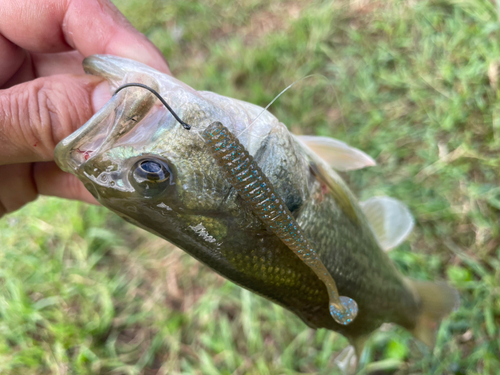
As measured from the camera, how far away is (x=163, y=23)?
5.39 metres

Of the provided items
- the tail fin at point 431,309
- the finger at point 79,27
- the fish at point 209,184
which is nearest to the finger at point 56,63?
the finger at point 79,27

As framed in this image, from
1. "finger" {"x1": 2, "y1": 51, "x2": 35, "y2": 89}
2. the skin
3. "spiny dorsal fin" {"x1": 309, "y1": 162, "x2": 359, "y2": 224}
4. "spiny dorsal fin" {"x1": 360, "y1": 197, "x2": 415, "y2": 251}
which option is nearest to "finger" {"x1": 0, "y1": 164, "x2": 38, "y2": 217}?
"finger" {"x1": 2, "y1": 51, "x2": 35, "y2": 89}

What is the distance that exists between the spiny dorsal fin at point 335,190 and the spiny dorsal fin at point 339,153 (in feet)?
1.25

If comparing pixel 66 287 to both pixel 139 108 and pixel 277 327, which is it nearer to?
pixel 277 327

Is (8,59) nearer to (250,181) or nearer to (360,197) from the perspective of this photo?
(250,181)

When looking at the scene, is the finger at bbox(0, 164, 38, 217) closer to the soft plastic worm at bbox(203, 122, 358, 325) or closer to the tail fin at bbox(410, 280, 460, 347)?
the soft plastic worm at bbox(203, 122, 358, 325)

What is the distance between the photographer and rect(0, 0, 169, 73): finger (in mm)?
1726

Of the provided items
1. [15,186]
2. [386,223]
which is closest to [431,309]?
[386,223]

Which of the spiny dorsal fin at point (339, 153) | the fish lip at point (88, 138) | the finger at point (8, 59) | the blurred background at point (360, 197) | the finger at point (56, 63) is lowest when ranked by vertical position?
the blurred background at point (360, 197)

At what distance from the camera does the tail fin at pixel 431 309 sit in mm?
2078

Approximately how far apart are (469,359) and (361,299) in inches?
56.3

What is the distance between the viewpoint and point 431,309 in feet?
6.92

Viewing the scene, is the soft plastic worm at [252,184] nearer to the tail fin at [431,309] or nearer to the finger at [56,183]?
the tail fin at [431,309]

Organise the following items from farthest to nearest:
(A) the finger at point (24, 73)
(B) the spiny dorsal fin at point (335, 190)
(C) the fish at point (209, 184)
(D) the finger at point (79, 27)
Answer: (A) the finger at point (24, 73)
(D) the finger at point (79, 27)
(B) the spiny dorsal fin at point (335, 190)
(C) the fish at point (209, 184)
